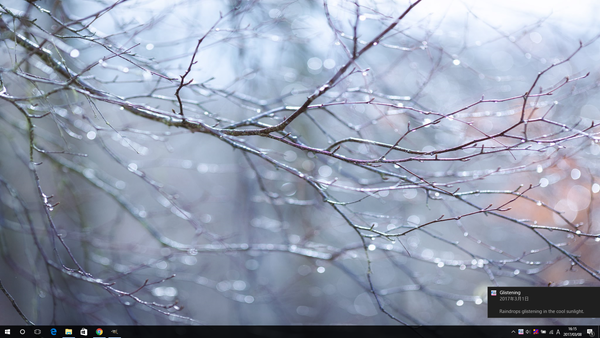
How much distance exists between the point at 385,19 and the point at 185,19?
40.7 inches

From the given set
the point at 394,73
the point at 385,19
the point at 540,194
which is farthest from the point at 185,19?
the point at 540,194

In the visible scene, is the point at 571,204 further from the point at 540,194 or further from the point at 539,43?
the point at 539,43

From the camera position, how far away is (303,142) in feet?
4.56

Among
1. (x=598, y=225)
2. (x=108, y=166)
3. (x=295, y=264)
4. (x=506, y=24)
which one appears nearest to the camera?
(x=506, y=24)

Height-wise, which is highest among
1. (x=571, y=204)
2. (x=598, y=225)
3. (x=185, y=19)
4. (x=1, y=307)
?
(x=185, y=19)

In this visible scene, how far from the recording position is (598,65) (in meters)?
2.28

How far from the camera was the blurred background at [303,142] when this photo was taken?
3.71 feet

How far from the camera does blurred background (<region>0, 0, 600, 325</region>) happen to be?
3.71 feet
